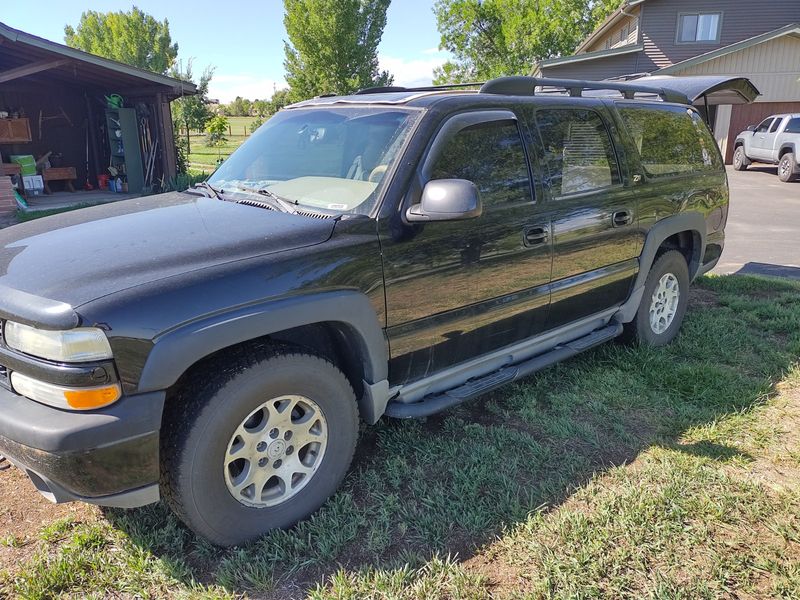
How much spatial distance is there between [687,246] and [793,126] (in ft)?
51.9

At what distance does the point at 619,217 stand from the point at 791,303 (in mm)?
2951

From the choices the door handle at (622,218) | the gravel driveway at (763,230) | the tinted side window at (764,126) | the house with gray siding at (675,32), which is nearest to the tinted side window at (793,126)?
the tinted side window at (764,126)

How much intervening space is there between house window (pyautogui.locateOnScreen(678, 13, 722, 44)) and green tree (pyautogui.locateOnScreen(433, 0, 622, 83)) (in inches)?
456

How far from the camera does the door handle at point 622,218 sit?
402cm

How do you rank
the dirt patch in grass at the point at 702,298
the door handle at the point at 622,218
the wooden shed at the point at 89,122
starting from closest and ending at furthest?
the door handle at the point at 622,218 → the dirt patch in grass at the point at 702,298 → the wooden shed at the point at 89,122

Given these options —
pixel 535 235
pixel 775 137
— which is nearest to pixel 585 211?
pixel 535 235

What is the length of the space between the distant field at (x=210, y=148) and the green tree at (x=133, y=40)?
4924 mm

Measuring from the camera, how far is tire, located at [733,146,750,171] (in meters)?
20.0

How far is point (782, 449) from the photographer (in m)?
3.37

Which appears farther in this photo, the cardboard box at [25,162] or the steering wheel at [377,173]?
the cardboard box at [25,162]

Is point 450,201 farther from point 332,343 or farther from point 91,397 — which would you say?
point 91,397

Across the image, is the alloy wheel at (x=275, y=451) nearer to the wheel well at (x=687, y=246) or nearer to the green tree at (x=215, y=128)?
the wheel well at (x=687, y=246)

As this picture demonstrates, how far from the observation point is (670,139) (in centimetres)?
462

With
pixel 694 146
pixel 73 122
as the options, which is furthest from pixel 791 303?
pixel 73 122
